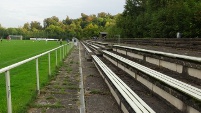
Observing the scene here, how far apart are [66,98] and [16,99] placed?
1.06m

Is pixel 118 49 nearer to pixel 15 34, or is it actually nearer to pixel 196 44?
pixel 196 44

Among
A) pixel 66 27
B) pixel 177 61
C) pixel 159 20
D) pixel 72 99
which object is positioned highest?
pixel 66 27

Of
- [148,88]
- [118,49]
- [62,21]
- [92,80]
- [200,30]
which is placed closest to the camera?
[148,88]

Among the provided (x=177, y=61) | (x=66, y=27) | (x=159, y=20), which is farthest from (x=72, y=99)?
(x=66, y=27)

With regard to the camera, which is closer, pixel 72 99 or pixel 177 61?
pixel 177 61

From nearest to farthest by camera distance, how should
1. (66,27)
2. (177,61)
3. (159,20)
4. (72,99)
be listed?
(177,61), (72,99), (159,20), (66,27)

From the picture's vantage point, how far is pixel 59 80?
8.23 metres

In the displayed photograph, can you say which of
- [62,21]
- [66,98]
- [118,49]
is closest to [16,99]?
[66,98]

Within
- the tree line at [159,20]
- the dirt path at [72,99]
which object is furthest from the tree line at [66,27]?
the dirt path at [72,99]

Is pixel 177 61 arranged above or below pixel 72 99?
above

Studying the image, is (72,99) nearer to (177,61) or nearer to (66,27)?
(177,61)

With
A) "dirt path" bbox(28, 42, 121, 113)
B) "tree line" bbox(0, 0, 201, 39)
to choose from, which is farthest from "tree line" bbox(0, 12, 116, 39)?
"dirt path" bbox(28, 42, 121, 113)

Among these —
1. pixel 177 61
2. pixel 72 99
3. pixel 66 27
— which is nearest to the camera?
pixel 177 61

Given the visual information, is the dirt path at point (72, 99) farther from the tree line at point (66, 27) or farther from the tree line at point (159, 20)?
the tree line at point (66, 27)
